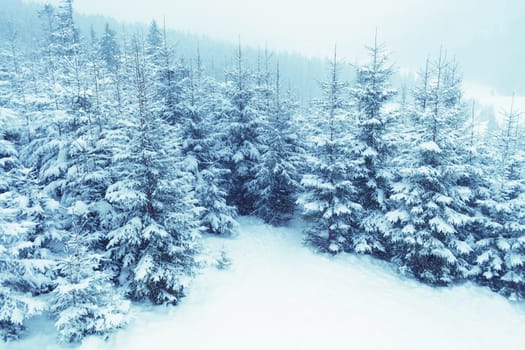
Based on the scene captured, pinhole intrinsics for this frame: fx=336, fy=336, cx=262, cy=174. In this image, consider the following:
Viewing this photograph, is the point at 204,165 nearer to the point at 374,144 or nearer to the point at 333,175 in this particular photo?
the point at 333,175

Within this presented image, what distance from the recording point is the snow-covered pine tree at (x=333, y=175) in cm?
1841

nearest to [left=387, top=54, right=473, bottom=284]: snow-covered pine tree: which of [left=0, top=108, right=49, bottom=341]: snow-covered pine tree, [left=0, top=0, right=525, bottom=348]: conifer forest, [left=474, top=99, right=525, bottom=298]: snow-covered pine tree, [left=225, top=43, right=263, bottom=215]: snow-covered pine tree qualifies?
[left=0, top=0, right=525, bottom=348]: conifer forest

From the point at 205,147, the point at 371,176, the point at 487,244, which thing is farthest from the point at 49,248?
the point at 487,244

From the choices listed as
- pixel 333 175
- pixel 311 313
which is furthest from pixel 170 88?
pixel 311 313

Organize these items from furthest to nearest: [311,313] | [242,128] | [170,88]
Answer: [242,128]
[170,88]
[311,313]

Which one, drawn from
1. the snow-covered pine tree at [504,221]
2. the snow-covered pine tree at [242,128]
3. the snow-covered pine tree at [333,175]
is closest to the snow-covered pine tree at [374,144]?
the snow-covered pine tree at [333,175]

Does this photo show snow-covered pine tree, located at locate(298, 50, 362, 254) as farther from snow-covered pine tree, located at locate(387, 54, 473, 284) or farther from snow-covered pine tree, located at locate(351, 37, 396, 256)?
snow-covered pine tree, located at locate(387, 54, 473, 284)

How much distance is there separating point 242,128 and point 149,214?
36.9 feet

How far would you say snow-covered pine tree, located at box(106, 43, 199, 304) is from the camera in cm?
1202

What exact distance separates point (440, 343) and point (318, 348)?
5.20 metres

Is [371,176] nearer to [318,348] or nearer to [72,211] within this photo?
[318,348]

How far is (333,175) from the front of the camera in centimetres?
1888

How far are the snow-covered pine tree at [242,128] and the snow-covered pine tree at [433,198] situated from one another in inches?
365

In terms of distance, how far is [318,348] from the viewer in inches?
461
